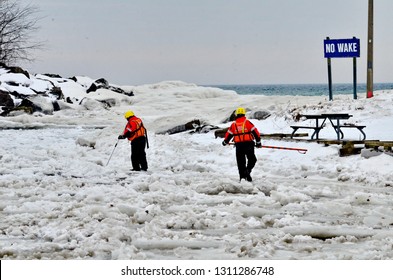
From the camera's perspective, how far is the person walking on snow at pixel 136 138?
1418cm

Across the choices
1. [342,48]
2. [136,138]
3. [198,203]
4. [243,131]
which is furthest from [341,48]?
[198,203]

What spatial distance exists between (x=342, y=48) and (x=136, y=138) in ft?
38.4

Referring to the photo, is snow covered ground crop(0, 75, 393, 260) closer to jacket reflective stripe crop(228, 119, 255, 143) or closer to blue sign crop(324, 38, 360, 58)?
jacket reflective stripe crop(228, 119, 255, 143)

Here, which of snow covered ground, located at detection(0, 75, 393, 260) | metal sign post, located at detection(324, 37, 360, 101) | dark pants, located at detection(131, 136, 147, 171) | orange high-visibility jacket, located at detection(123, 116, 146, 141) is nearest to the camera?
snow covered ground, located at detection(0, 75, 393, 260)

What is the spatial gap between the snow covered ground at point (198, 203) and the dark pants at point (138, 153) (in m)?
0.34

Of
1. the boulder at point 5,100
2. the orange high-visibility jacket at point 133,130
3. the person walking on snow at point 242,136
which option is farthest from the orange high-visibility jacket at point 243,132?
the boulder at point 5,100

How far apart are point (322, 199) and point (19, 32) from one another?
4226 centimetres

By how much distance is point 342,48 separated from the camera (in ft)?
74.9

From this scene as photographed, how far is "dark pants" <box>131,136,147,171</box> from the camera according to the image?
46.9 feet

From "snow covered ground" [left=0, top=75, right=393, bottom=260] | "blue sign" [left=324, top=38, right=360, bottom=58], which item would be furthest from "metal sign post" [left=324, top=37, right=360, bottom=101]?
"snow covered ground" [left=0, top=75, right=393, bottom=260]

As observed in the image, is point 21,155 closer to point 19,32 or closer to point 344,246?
point 344,246

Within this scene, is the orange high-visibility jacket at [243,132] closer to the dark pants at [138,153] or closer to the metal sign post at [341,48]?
the dark pants at [138,153]

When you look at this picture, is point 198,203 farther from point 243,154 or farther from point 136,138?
point 136,138
